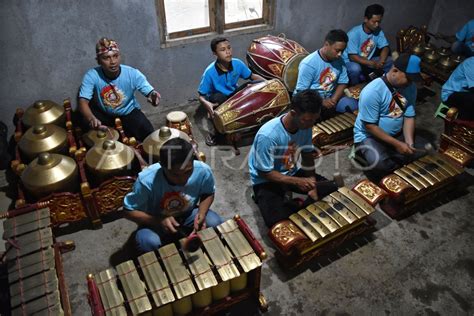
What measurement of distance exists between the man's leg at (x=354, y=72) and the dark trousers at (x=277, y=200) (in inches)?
109

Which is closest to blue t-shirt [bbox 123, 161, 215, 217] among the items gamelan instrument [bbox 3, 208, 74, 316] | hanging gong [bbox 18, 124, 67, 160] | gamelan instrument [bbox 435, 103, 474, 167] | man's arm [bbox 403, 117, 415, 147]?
gamelan instrument [bbox 3, 208, 74, 316]

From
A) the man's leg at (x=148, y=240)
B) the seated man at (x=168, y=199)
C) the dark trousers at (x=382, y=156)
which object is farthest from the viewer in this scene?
the dark trousers at (x=382, y=156)

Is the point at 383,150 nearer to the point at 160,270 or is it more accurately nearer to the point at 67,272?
the point at 160,270

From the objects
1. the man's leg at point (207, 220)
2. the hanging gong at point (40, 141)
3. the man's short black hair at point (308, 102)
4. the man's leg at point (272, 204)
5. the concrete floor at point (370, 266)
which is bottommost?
the concrete floor at point (370, 266)

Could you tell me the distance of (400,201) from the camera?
4.06m

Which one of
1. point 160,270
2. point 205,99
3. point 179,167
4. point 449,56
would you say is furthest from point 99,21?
point 449,56

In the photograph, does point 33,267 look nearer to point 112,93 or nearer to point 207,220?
point 207,220

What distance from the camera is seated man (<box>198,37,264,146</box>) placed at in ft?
16.8

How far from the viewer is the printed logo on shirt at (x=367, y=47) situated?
6156 mm

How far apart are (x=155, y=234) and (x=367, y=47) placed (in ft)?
15.5

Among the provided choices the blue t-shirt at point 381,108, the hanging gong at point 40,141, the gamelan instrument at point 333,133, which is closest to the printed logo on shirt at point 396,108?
the blue t-shirt at point 381,108

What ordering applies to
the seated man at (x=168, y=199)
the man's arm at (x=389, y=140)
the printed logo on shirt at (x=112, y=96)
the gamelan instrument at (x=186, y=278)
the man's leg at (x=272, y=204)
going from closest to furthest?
the gamelan instrument at (x=186, y=278) → the seated man at (x=168, y=199) → the man's leg at (x=272, y=204) → the man's arm at (x=389, y=140) → the printed logo on shirt at (x=112, y=96)

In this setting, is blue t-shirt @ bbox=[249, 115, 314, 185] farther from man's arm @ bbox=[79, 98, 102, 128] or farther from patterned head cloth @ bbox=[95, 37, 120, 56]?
patterned head cloth @ bbox=[95, 37, 120, 56]

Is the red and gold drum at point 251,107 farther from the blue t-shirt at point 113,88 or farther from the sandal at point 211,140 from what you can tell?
the blue t-shirt at point 113,88
